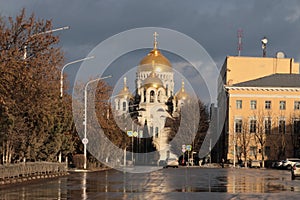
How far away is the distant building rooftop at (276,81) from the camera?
3849 inches

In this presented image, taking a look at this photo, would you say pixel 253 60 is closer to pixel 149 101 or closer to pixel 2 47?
pixel 149 101

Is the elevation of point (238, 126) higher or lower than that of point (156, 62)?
lower

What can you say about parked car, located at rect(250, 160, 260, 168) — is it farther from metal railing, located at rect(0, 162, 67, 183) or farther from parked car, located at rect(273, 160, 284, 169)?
metal railing, located at rect(0, 162, 67, 183)

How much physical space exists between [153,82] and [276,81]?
43.5 meters

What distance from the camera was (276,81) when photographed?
9925cm

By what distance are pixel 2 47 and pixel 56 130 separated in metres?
17.0

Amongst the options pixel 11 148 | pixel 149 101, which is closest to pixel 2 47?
pixel 11 148

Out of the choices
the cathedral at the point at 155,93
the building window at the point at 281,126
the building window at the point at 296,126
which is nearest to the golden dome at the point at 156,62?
the cathedral at the point at 155,93

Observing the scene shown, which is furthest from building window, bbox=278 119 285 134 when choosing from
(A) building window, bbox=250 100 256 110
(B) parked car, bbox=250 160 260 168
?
(B) parked car, bbox=250 160 260 168

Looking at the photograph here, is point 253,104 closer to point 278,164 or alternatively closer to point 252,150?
point 252,150

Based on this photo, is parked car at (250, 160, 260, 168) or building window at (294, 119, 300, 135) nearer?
parked car at (250, 160, 260, 168)

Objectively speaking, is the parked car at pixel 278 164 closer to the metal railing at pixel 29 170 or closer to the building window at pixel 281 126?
the building window at pixel 281 126

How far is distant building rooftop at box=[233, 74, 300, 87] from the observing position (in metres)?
97.8

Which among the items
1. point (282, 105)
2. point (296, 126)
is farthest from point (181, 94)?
point (296, 126)
